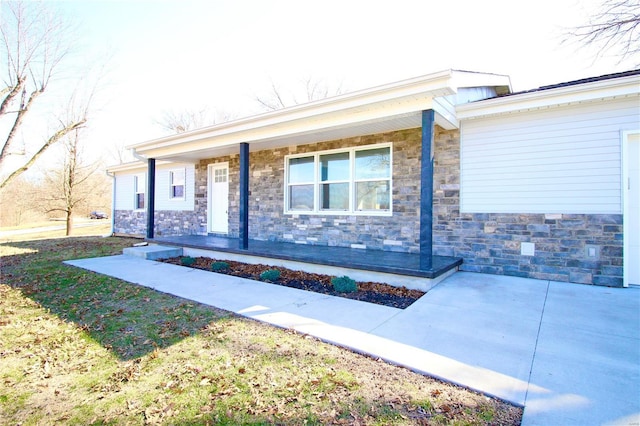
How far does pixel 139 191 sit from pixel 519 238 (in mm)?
14083

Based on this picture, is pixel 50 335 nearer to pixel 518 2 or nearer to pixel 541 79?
pixel 518 2

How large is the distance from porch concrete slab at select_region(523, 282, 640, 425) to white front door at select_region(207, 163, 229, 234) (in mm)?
8822

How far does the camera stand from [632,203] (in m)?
4.97

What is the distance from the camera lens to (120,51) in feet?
29.4

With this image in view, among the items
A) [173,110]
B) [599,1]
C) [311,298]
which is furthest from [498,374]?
[173,110]

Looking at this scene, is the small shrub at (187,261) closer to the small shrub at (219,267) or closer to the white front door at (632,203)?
the small shrub at (219,267)

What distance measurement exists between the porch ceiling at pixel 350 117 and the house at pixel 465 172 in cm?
2

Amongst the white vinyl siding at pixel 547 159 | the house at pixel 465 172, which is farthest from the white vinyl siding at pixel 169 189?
the white vinyl siding at pixel 547 159

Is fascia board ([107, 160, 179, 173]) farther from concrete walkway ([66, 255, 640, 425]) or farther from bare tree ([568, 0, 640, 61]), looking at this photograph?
bare tree ([568, 0, 640, 61])

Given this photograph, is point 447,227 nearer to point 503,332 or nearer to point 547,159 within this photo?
point 547,159

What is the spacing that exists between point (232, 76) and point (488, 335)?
19693 millimetres

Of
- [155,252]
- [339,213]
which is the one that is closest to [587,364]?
[339,213]

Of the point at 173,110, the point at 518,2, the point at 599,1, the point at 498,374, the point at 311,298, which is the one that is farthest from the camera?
the point at 173,110

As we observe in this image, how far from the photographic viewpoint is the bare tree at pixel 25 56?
20.6ft
